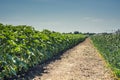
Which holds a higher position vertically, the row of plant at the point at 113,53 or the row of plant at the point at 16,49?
the row of plant at the point at 16,49

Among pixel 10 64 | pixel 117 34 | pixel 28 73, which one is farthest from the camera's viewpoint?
pixel 117 34

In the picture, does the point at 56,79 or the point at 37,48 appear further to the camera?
the point at 37,48

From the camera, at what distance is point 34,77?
38.0ft

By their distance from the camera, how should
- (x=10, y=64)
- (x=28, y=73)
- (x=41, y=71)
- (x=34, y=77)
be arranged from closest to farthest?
(x=10, y=64) → (x=34, y=77) → (x=28, y=73) → (x=41, y=71)

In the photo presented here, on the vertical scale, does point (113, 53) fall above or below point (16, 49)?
below

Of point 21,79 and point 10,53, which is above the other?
point 10,53

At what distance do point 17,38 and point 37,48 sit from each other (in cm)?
254

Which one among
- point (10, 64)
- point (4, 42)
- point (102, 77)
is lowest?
point (102, 77)

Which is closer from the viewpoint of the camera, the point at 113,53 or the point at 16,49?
the point at 16,49

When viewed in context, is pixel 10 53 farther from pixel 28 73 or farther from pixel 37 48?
pixel 37 48

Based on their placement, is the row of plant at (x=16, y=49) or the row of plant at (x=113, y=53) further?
the row of plant at (x=113, y=53)

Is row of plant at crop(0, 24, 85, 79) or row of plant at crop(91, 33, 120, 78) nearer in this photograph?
row of plant at crop(0, 24, 85, 79)

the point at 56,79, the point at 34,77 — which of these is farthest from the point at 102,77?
the point at 34,77

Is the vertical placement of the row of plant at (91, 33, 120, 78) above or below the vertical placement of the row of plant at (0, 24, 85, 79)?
below
